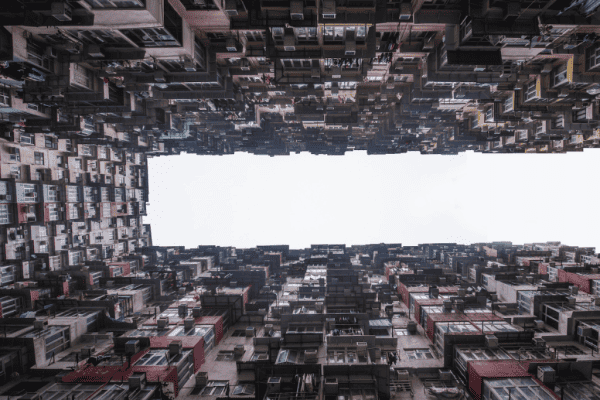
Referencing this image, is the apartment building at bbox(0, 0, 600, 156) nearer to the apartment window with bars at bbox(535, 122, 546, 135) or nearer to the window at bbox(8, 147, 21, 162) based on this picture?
the apartment window with bars at bbox(535, 122, 546, 135)

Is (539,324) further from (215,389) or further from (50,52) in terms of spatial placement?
(50,52)

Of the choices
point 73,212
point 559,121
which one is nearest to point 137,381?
point 73,212

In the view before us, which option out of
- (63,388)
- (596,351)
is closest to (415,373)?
(596,351)

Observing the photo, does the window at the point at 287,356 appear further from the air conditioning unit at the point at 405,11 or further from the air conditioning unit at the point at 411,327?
the air conditioning unit at the point at 405,11

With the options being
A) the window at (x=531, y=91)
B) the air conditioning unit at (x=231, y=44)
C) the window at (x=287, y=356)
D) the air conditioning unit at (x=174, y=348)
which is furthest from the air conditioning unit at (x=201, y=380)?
the window at (x=531, y=91)

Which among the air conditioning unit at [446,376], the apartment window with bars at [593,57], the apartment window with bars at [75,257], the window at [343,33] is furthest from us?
the apartment window with bars at [75,257]

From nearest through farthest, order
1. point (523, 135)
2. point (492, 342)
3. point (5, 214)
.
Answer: point (492, 342), point (5, 214), point (523, 135)
